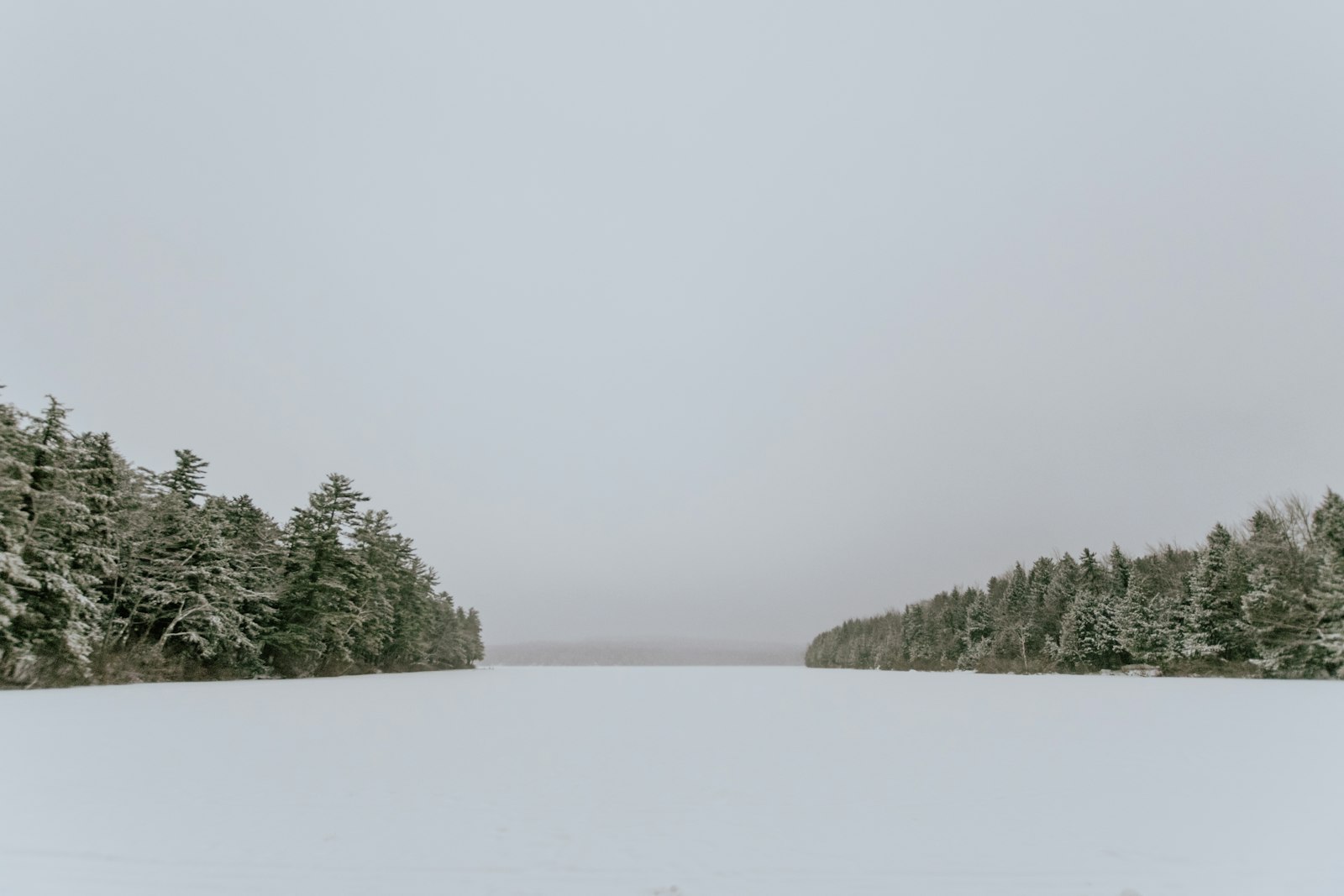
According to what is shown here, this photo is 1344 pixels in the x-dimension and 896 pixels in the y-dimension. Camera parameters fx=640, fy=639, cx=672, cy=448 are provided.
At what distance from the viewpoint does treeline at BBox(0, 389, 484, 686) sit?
23.1 metres

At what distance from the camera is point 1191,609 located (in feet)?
134

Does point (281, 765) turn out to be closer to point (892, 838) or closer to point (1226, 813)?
point (892, 838)

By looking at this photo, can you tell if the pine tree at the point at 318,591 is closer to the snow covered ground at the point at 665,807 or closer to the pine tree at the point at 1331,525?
the snow covered ground at the point at 665,807

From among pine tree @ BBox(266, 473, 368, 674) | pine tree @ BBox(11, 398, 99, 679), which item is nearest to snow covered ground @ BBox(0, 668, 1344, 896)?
pine tree @ BBox(11, 398, 99, 679)

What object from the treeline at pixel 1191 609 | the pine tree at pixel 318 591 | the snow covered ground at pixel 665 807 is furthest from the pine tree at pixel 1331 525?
the pine tree at pixel 318 591

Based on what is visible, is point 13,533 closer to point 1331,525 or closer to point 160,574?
point 160,574

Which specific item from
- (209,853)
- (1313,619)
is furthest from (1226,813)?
(1313,619)

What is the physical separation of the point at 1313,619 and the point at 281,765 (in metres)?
47.1

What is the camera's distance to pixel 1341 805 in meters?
7.54

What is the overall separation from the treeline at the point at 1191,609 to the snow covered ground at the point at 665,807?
26.9 m

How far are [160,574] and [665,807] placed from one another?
32556mm

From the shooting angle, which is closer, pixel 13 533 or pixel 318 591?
pixel 13 533

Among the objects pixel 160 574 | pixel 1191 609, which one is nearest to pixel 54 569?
pixel 160 574

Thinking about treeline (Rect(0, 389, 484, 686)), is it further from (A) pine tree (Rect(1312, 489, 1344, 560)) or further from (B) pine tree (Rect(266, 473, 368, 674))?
(A) pine tree (Rect(1312, 489, 1344, 560))
